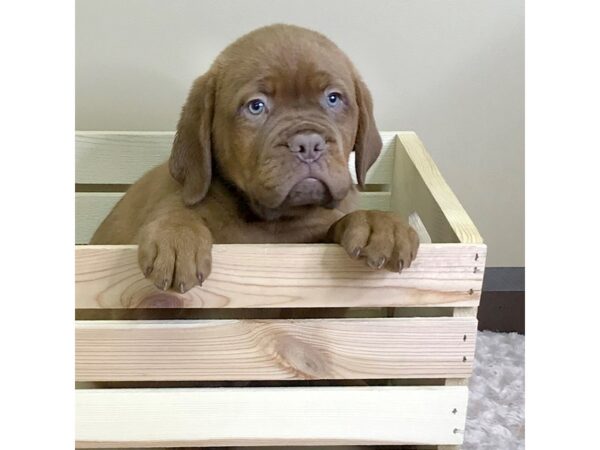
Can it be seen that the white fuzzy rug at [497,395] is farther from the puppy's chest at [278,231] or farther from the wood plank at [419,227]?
the puppy's chest at [278,231]

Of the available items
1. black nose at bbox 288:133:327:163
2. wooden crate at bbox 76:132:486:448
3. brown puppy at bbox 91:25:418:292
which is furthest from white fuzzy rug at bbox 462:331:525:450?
black nose at bbox 288:133:327:163

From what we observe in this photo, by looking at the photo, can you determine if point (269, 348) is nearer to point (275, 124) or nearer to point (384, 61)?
point (275, 124)

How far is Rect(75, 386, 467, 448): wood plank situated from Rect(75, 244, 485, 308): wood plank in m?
0.22

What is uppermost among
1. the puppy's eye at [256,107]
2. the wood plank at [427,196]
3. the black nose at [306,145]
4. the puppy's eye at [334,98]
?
the puppy's eye at [334,98]

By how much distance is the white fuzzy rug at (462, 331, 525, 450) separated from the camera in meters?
2.43

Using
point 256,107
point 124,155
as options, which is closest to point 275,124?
point 256,107

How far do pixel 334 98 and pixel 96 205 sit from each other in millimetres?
1179

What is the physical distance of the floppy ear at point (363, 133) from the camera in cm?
215

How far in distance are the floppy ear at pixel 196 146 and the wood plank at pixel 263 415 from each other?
0.49 m

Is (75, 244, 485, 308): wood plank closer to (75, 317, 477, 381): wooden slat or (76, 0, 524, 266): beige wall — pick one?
(75, 317, 477, 381): wooden slat

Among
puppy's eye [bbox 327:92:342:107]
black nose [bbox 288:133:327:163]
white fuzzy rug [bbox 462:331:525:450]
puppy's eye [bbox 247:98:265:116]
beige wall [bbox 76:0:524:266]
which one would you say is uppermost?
beige wall [bbox 76:0:524:266]

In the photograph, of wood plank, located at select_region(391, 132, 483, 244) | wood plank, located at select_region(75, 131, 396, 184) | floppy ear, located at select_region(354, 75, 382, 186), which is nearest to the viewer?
wood plank, located at select_region(391, 132, 483, 244)

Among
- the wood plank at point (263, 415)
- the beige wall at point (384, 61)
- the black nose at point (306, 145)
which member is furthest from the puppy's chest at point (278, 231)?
the beige wall at point (384, 61)
